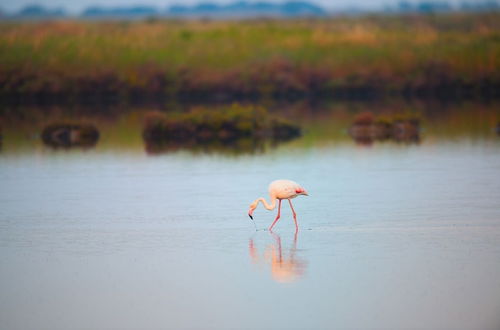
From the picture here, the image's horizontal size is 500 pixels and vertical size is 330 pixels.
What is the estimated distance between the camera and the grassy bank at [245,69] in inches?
1903

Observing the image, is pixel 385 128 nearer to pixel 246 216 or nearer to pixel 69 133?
pixel 69 133

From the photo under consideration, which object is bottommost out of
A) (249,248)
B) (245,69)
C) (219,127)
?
(249,248)

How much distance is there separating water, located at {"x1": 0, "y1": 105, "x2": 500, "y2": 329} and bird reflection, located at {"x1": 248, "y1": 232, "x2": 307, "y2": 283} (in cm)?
3

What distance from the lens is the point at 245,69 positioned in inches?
1965

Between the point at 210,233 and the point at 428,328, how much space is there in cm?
510

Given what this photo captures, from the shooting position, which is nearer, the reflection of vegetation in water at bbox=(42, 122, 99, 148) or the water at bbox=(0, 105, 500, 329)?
the water at bbox=(0, 105, 500, 329)

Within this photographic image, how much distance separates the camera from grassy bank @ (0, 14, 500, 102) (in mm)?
48344

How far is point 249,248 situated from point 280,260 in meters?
0.80

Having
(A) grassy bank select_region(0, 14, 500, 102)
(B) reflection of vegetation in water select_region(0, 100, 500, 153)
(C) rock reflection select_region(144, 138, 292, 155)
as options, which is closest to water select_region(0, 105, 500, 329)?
(C) rock reflection select_region(144, 138, 292, 155)

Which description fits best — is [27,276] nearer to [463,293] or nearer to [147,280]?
[147,280]

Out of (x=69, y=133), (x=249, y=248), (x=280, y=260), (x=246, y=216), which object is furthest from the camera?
(x=69, y=133)

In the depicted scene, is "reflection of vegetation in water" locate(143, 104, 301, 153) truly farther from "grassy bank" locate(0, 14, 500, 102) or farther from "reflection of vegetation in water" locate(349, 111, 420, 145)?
"grassy bank" locate(0, 14, 500, 102)

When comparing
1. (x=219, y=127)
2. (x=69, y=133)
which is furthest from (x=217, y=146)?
(x=69, y=133)

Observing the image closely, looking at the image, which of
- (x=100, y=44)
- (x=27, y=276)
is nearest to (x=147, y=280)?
(x=27, y=276)
